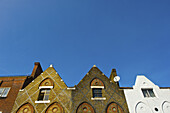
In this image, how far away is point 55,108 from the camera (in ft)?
48.8

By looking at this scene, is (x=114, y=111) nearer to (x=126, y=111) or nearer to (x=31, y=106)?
(x=126, y=111)

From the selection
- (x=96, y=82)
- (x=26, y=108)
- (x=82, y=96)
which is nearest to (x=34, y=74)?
(x=26, y=108)

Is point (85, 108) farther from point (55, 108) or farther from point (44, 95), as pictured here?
point (44, 95)

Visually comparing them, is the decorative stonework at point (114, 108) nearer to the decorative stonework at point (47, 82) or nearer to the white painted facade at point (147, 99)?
the white painted facade at point (147, 99)

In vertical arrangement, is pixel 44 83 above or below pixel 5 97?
above

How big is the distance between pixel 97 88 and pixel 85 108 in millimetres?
3389

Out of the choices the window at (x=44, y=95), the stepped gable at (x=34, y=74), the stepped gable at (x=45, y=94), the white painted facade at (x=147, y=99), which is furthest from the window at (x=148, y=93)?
the stepped gable at (x=34, y=74)

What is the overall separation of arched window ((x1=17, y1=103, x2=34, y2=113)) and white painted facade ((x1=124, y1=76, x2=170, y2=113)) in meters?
12.4

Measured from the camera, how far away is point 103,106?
1509cm

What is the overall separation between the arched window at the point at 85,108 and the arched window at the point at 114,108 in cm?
212

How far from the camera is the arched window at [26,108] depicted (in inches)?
580

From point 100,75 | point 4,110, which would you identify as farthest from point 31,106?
point 100,75

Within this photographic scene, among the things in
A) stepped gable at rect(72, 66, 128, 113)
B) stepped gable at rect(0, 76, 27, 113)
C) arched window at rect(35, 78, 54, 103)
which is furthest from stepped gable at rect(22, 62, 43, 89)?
stepped gable at rect(72, 66, 128, 113)

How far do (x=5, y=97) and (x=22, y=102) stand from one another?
2.72 m
